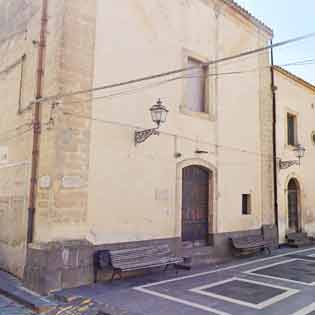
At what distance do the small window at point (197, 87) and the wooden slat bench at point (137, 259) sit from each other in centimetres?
378

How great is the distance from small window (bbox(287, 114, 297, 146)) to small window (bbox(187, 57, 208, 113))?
5.33 meters

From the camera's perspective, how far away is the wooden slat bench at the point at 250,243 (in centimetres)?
941

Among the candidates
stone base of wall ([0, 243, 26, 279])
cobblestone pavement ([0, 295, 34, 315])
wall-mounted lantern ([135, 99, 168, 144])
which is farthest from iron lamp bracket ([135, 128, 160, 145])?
cobblestone pavement ([0, 295, 34, 315])

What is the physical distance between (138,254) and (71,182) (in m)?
2.08

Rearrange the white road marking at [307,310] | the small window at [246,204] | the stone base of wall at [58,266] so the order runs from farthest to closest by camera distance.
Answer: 1. the small window at [246,204]
2. the stone base of wall at [58,266]
3. the white road marking at [307,310]

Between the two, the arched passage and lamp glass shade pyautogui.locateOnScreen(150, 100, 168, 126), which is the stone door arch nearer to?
the arched passage

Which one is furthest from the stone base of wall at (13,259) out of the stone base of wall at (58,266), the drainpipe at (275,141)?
the drainpipe at (275,141)

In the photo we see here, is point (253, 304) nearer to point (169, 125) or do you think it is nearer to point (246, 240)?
point (169, 125)

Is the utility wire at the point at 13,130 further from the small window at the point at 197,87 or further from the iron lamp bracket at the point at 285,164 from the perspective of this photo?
the iron lamp bracket at the point at 285,164

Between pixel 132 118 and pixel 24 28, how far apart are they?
10.8 ft

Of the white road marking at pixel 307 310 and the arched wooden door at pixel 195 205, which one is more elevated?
the arched wooden door at pixel 195 205

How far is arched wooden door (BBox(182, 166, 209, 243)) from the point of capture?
340 inches

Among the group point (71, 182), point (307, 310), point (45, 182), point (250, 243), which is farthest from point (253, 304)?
point (250, 243)

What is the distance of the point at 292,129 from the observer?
1343 cm
